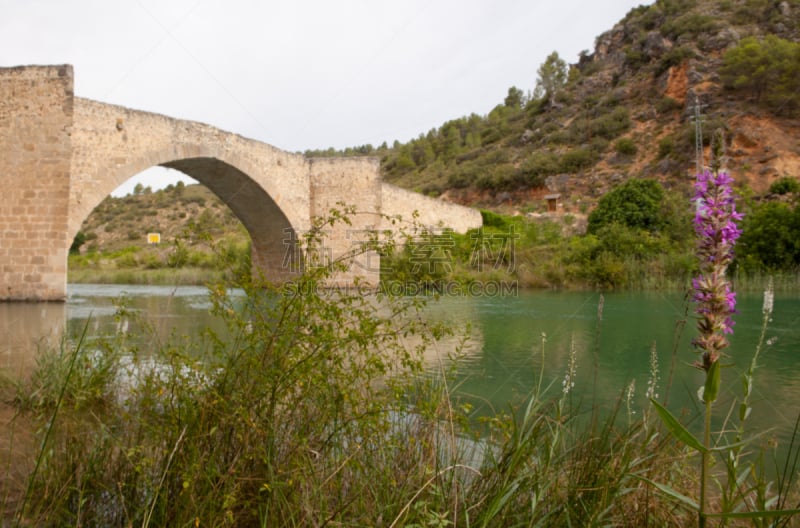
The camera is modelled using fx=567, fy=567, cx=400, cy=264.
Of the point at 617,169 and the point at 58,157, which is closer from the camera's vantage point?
the point at 58,157

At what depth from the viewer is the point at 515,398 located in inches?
134

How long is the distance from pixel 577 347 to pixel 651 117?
3003 cm

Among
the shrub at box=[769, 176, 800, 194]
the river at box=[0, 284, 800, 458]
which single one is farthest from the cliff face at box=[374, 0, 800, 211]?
the river at box=[0, 284, 800, 458]

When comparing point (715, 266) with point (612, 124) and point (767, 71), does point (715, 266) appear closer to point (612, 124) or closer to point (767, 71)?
point (767, 71)

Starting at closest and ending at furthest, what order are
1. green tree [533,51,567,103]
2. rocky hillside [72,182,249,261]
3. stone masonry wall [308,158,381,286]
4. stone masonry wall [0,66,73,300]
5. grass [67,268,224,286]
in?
stone masonry wall [0,66,73,300] < stone masonry wall [308,158,381,286] < grass [67,268,224,286] < rocky hillside [72,182,249,261] < green tree [533,51,567,103]

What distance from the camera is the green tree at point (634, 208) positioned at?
58.9 ft

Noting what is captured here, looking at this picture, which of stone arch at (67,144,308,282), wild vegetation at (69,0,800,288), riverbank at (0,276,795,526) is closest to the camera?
riverbank at (0,276,795,526)

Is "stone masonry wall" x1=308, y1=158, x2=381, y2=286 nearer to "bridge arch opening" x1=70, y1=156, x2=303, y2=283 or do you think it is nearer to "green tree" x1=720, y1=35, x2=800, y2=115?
"bridge arch opening" x1=70, y1=156, x2=303, y2=283

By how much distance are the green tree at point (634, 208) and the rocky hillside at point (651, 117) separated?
241 inches

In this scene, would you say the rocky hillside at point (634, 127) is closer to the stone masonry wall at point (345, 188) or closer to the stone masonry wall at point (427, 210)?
the stone masonry wall at point (427, 210)

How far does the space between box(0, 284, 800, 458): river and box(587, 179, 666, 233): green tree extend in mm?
7772

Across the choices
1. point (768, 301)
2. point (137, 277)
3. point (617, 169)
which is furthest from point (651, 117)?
point (768, 301)

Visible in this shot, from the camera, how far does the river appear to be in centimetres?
342

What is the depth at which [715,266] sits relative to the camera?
1.00 m
